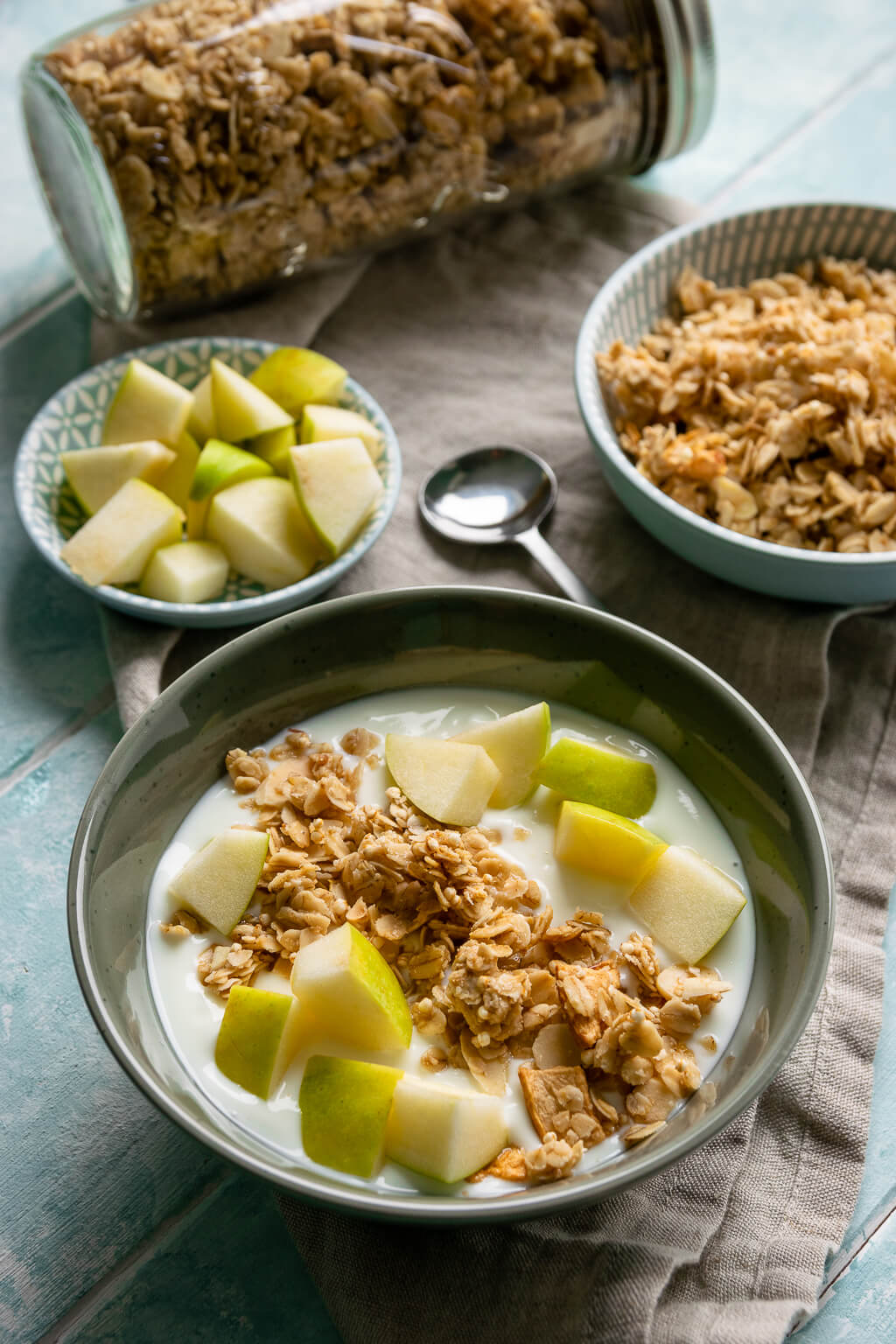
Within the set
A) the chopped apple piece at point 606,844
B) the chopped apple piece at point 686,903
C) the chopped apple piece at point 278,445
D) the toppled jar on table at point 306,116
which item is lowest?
the chopped apple piece at point 686,903

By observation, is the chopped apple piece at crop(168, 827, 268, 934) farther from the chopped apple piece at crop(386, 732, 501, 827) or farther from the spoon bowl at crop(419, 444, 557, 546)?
the spoon bowl at crop(419, 444, 557, 546)

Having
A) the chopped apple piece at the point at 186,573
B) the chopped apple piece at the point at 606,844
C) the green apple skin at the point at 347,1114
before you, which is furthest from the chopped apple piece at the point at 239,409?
the green apple skin at the point at 347,1114

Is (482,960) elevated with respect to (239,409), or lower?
lower

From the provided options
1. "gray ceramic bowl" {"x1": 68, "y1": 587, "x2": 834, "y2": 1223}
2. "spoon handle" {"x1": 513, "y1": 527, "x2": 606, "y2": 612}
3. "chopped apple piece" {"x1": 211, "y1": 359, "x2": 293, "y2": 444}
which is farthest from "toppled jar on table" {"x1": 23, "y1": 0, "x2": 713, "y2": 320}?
"gray ceramic bowl" {"x1": 68, "y1": 587, "x2": 834, "y2": 1223}

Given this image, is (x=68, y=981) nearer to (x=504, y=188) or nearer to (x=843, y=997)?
(x=843, y=997)

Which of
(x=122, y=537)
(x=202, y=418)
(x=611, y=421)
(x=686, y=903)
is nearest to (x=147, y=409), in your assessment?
(x=202, y=418)

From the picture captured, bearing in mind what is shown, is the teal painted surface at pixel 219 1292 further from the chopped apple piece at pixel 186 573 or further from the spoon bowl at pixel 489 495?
the spoon bowl at pixel 489 495

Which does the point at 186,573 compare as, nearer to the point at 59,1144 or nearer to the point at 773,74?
the point at 59,1144
